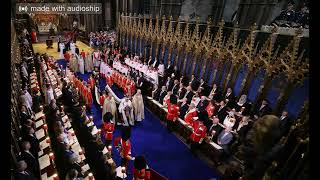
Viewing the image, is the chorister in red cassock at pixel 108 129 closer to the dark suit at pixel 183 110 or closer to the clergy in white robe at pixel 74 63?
Answer: the dark suit at pixel 183 110

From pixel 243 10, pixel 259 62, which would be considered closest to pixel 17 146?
pixel 259 62

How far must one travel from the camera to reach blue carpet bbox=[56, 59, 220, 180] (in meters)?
7.74

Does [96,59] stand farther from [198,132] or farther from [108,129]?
[198,132]

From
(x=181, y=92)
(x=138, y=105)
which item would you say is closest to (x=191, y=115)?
(x=181, y=92)

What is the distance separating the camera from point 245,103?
9773mm

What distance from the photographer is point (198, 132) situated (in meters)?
8.19

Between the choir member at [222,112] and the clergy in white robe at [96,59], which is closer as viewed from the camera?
the choir member at [222,112]

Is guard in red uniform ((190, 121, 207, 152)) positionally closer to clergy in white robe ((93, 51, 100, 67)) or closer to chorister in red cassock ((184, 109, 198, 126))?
chorister in red cassock ((184, 109, 198, 126))

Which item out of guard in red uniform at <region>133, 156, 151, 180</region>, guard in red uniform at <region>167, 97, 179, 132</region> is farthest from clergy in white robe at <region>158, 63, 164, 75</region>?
guard in red uniform at <region>133, 156, 151, 180</region>

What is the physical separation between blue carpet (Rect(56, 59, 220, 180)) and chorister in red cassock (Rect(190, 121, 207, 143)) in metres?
0.75

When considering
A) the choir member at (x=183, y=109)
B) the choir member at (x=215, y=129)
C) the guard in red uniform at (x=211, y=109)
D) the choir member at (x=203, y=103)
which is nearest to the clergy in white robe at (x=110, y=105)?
the choir member at (x=183, y=109)

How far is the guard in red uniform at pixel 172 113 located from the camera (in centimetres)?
954

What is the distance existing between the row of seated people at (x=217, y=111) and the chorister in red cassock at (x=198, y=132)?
0.28 m

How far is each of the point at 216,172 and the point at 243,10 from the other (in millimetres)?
9244
